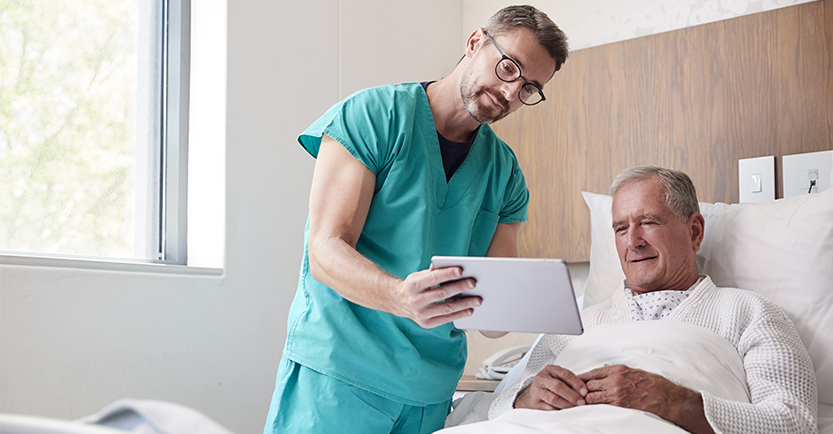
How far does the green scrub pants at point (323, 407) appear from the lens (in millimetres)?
1250

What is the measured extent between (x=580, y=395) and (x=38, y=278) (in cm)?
124

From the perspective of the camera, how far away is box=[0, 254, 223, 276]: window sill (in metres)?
1.37

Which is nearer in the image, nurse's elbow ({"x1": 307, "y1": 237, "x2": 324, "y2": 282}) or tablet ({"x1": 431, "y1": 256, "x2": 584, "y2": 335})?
tablet ({"x1": 431, "y1": 256, "x2": 584, "y2": 335})

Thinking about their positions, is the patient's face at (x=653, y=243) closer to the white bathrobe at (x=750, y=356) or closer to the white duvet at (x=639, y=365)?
the white bathrobe at (x=750, y=356)

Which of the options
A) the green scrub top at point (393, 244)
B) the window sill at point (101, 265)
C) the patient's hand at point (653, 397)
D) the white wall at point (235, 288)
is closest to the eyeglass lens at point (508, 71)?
the green scrub top at point (393, 244)

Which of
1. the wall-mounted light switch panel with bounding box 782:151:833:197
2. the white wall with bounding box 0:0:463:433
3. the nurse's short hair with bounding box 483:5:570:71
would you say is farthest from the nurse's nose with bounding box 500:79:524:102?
the wall-mounted light switch panel with bounding box 782:151:833:197

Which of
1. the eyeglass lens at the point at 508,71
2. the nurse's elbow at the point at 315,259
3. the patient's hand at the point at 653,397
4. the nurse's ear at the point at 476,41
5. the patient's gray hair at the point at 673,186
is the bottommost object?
the patient's hand at the point at 653,397

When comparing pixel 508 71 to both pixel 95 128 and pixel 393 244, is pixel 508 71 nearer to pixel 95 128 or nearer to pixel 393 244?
pixel 393 244

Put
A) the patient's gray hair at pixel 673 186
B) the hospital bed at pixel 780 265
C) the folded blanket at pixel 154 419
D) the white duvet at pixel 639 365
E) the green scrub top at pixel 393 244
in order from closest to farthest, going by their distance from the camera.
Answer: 1. the folded blanket at pixel 154 419
2. the white duvet at pixel 639 365
3. the green scrub top at pixel 393 244
4. the hospital bed at pixel 780 265
5. the patient's gray hair at pixel 673 186

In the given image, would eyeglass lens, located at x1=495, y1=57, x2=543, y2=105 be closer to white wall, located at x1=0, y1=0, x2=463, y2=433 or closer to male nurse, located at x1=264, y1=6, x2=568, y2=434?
male nurse, located at x1=264, y1=6, x2=568, y2=434

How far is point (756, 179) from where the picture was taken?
1.91 meters

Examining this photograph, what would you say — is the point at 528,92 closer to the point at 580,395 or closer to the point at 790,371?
the point at 580,395

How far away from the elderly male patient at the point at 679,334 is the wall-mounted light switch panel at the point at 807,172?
401mm

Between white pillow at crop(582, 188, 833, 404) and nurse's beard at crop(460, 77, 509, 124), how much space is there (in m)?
0.76
